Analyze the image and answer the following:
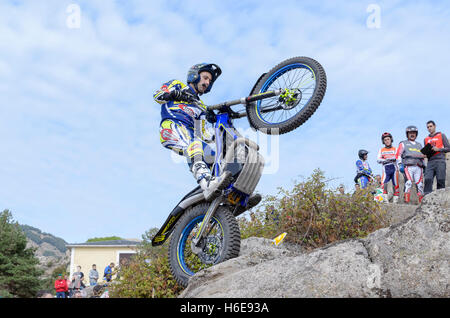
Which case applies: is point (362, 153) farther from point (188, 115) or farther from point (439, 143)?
point (188, 115)

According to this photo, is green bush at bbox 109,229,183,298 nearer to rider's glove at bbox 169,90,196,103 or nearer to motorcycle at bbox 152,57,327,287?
motorcycle at bbox 152,57,327,287

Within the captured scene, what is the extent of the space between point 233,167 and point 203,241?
103cm

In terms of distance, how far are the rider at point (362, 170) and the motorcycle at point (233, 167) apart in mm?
8075

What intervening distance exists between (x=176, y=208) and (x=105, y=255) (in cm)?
3383

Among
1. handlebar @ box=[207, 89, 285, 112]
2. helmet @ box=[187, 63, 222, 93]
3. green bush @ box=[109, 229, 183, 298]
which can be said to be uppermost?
helmet @ box=[187, 63, 222, 93]

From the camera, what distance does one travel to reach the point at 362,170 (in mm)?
12867

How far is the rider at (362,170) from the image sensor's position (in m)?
12.8

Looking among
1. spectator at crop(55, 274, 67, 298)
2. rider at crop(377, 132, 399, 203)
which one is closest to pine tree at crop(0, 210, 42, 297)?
spectator at crop(55, 274, 67, 298)

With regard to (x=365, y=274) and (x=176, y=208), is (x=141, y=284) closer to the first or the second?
(x=176, y=208)

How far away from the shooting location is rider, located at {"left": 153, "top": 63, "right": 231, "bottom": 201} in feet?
18.6

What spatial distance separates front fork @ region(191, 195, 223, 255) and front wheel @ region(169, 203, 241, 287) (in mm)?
36

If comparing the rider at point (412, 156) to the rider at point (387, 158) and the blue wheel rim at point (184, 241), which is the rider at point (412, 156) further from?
the blue wheel rim at point (184, 241)

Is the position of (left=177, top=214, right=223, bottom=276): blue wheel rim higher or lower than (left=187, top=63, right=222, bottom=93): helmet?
lower

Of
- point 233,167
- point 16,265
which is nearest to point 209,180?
point 233,167
